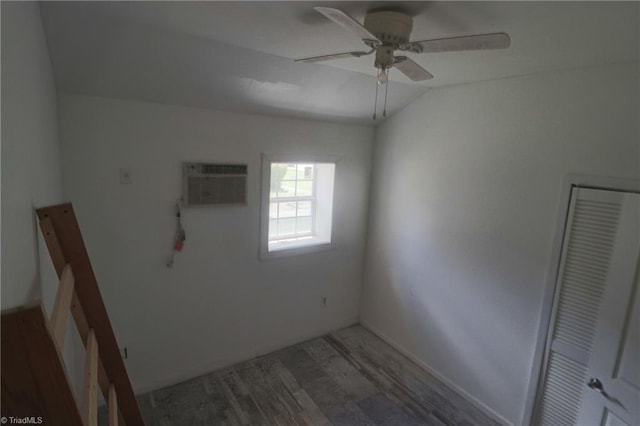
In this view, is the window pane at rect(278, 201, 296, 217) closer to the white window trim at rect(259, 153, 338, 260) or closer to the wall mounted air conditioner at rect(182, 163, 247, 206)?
the white window trim at rect(259, 153, 338, 260)

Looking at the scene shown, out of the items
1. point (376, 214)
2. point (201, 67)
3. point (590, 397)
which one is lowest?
point (590, 397)

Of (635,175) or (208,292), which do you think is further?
(208,292)

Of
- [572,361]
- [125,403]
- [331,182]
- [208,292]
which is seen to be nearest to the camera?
[125,403]

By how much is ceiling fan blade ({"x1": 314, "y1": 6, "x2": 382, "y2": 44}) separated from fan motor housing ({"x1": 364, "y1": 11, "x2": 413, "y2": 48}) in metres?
0.04

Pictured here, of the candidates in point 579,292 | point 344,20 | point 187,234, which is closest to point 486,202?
point 579,292

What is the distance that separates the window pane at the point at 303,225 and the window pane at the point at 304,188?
0.88 ft

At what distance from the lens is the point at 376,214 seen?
3857 millimetres

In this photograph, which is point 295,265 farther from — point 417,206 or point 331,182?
point 417,206

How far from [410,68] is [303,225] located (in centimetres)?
239

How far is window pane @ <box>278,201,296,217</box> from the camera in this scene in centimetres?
363

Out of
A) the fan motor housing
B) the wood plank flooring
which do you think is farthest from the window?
the fan motor housing

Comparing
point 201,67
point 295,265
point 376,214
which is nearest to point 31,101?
point 201,67

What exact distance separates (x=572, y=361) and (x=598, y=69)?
1860 millimetres

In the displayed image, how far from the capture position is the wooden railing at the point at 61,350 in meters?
0.76
